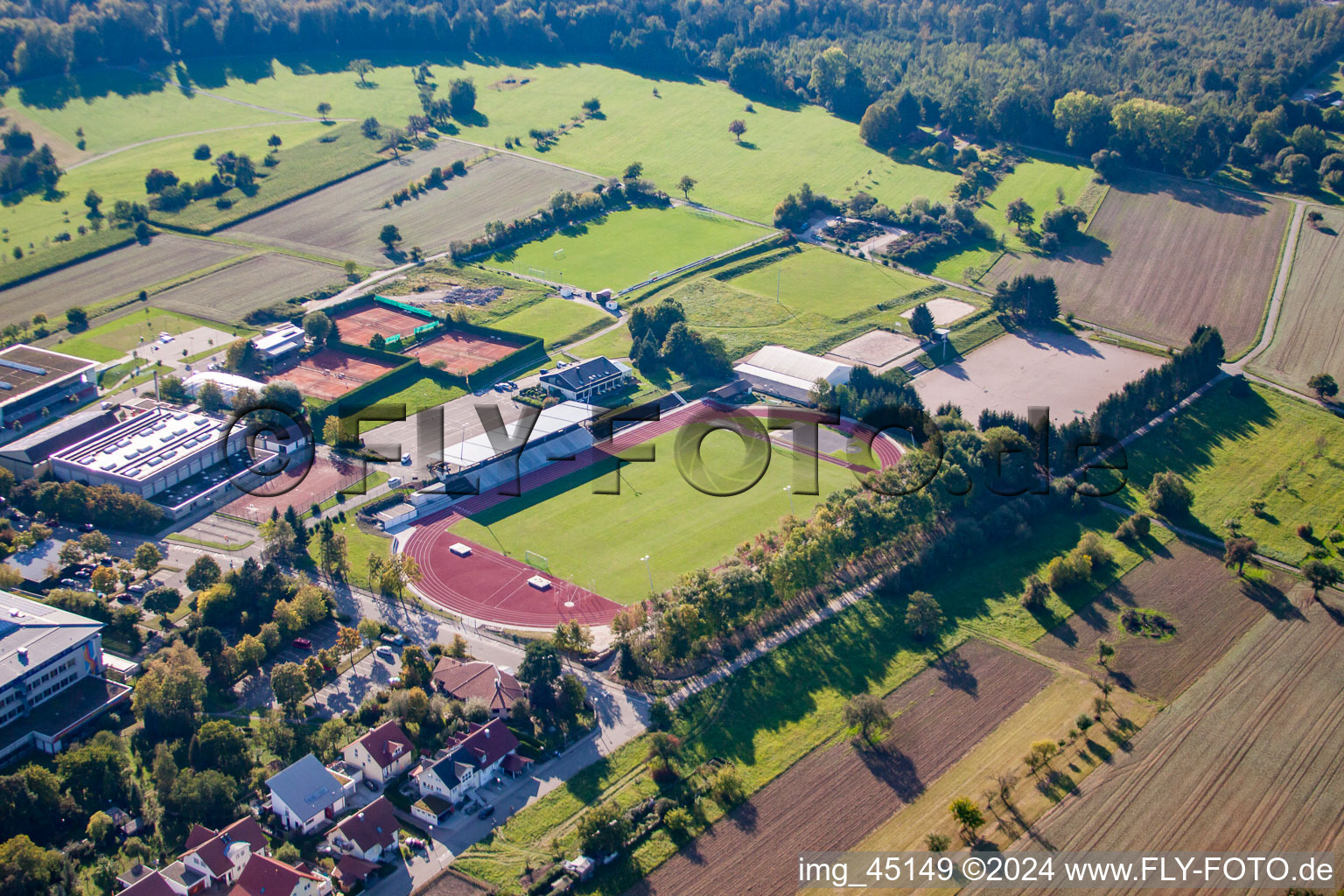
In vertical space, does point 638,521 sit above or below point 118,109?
below

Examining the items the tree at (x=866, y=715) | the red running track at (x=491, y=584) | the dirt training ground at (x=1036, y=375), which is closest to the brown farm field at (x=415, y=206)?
the red running track at (x=491, y=584)

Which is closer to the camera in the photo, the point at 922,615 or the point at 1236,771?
the point at 1236,771

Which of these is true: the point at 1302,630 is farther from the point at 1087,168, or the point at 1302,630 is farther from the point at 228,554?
the point at 1087,168

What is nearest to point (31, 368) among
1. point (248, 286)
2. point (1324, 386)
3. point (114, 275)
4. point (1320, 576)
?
point (248, 286)

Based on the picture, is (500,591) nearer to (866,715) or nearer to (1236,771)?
(866,715)

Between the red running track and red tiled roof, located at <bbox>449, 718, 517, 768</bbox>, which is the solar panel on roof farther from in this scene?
red tiled roof, located at <bbox>449, 718, 517, 768</bbox>

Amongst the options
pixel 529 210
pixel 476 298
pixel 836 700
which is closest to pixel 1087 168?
pixel 529 210
